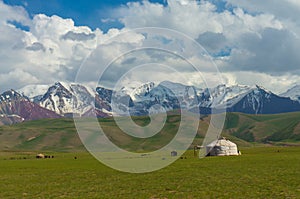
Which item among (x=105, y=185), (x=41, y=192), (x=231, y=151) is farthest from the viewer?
(x=231, y=151)

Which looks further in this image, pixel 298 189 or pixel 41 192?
pixel 41 192

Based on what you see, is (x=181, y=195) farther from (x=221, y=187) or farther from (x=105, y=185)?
(x=105, y=185)

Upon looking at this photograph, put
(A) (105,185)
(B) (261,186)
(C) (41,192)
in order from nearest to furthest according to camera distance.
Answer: (B) (261,186) < (C) (41,192) < (A) (105,185)

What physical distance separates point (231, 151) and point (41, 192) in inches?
3078

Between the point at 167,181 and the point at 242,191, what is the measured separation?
1298 centimetres

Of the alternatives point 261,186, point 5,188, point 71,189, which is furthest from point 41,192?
point 261,186

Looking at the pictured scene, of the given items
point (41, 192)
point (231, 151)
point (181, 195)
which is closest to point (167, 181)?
point (181, 195)

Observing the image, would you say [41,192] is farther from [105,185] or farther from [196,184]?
[196,184]

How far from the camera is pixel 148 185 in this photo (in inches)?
1821

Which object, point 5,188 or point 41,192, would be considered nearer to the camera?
point 41,192

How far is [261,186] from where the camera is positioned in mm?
41094

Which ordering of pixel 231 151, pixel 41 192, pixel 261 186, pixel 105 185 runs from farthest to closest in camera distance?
pixel 231 151, pixel 105 185, pixel 41 192, pixel 261 186

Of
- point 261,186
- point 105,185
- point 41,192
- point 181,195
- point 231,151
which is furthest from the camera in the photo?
point 231,151

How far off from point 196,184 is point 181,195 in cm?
793
